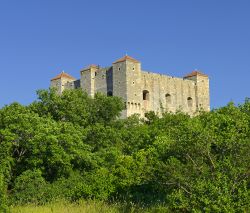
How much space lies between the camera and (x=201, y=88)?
5731 centimetres

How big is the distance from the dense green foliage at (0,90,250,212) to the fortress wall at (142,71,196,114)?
13959mm

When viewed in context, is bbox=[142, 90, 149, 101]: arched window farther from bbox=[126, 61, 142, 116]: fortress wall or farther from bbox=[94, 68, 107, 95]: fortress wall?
bbox=[94, 68, 107, 95]: fortress wall

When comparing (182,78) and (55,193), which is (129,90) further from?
(55,193)

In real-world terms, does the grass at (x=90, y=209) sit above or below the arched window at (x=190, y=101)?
below

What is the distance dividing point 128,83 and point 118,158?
2627cm

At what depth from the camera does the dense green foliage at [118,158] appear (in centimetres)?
1155

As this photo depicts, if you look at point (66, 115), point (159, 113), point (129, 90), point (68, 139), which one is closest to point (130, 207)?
point (68, 139)

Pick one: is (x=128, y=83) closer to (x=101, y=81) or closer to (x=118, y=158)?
(x=101, y=81)

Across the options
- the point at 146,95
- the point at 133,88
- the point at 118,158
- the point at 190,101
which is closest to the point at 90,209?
the point at 118,158

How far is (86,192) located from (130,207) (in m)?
3.70

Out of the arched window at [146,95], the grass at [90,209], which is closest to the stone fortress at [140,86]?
the arched window at [146,95]

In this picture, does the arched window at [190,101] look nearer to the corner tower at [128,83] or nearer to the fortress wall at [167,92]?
the fortress wall at [167,92]

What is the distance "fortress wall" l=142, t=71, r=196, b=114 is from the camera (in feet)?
169

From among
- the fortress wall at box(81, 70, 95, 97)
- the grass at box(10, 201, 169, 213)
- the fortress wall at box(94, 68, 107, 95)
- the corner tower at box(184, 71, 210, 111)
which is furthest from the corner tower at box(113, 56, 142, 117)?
the grass at box(10, 201, 169, 213)
